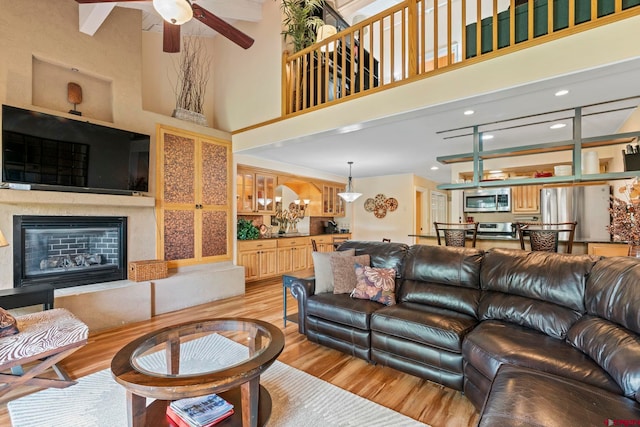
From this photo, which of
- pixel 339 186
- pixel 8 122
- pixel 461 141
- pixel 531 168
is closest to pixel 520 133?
pixel 461 141

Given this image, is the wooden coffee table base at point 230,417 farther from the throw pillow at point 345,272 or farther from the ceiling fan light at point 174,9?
the ceiling fan light at point 174,9

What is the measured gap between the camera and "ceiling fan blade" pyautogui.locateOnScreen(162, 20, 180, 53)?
255 cm

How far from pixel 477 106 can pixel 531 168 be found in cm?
372

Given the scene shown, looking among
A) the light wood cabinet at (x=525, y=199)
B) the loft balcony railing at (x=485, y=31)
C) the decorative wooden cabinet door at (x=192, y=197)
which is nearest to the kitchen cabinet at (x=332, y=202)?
the decorative wooden cabinet door at (x=192, y=197)

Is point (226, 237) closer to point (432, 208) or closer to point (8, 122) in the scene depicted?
point (8, 122)

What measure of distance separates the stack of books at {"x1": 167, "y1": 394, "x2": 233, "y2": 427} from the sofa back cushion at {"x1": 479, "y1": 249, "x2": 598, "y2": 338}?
6.49 ft

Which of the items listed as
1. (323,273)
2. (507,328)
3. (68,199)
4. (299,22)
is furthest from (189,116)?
(507,328)

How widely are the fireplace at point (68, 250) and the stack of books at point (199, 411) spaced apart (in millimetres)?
2781

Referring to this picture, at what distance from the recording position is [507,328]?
2039 mm

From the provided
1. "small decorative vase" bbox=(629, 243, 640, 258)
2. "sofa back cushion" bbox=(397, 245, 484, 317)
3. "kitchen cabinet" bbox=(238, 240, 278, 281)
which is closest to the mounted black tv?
"kitchen cabinet" bbox=(238, 240, 278, 281)

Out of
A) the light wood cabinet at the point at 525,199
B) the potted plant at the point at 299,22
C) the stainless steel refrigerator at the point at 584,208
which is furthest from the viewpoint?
Result: the light wood cabinet at the point at 525,199

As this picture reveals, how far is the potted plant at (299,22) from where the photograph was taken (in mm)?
4203

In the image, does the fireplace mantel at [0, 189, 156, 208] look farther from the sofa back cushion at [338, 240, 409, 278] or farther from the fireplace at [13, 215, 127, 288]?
the sofa back cushion at [338, 240, 409, 278]

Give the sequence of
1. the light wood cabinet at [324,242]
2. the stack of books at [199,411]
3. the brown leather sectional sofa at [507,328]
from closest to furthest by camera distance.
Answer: the brown leather sectional sofa at [507,328] < the stack of books at [199,411] < the light wood cabinet at [324,242]
